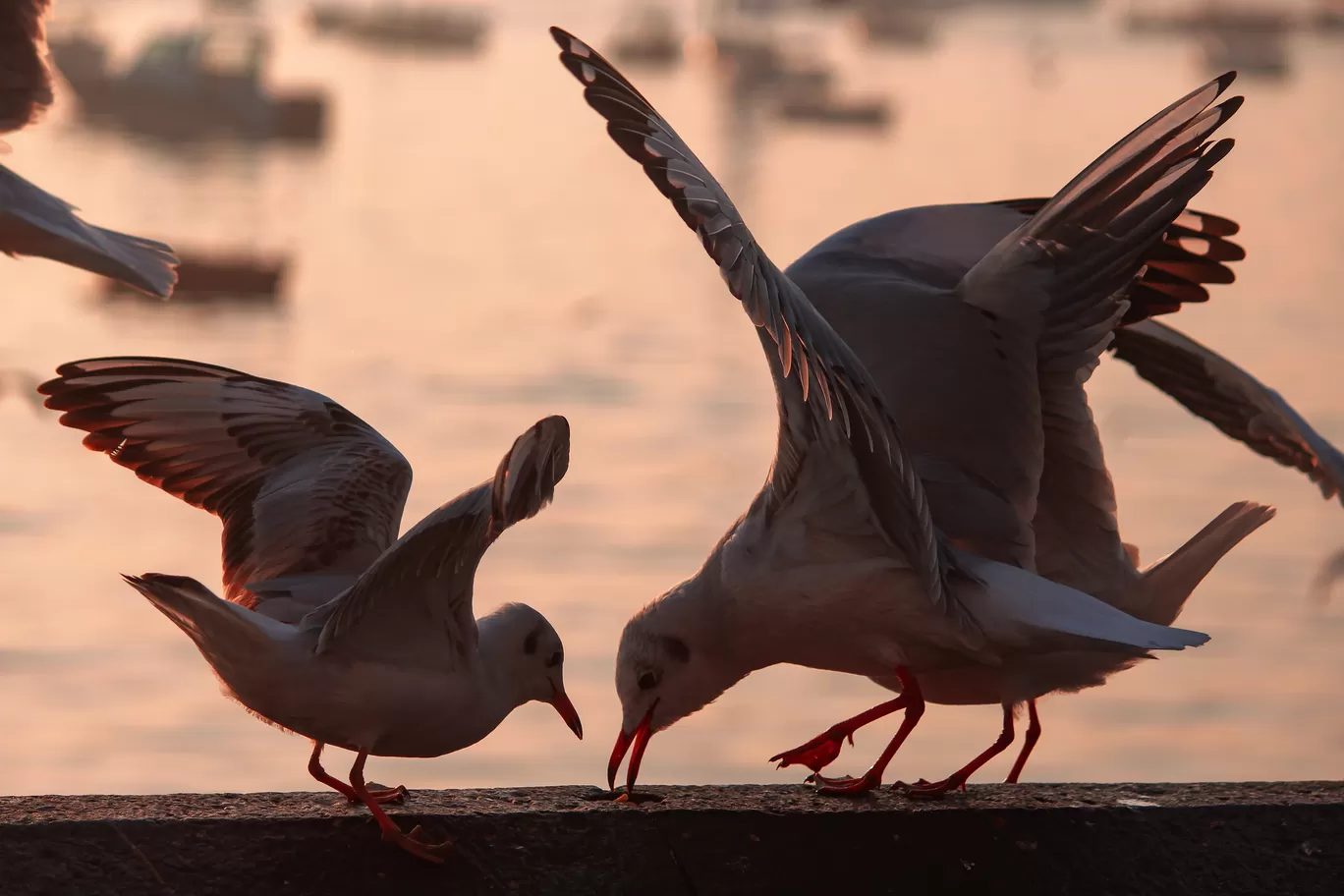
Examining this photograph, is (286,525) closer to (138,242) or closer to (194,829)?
(194,829)

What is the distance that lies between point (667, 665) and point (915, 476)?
0.87 meters

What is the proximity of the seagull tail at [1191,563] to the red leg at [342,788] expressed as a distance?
6.47 feet

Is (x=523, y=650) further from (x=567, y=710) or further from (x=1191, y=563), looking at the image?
(x=1191, y=563)

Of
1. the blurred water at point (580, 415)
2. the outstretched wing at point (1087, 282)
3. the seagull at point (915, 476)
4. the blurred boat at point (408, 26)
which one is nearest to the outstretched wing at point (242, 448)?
the seagull at point (915, 476)

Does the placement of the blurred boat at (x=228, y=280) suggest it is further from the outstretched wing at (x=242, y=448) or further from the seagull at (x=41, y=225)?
the outstretched wing at (x=242, y=448)

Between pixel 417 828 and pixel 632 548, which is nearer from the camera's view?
pixel 417 828

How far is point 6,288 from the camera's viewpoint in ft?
73.5

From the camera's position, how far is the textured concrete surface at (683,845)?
12.5 feet

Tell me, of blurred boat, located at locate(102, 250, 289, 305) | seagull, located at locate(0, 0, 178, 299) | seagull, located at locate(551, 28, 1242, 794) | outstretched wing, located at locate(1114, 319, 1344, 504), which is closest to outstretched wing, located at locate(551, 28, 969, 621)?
seagull, located at locate(551, 28, 1242, 794)

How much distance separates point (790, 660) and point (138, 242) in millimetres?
2711

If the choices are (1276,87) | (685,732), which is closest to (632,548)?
(685,732)

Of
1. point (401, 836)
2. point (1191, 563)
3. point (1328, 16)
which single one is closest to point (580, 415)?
point (1191, 563)

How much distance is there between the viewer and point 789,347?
157 inches

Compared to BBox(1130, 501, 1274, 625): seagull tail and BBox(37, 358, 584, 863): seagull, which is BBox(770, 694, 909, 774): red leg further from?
BBox(1130, 501, 1274, 625): seagull tail
